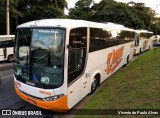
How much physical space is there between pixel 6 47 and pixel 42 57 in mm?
11644

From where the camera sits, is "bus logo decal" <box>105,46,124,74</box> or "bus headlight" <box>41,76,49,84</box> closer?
"bus headlight" <box>41,76,49,84</box>

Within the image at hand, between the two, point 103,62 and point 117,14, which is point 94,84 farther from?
point 117,14

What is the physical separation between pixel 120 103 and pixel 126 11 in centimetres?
3026

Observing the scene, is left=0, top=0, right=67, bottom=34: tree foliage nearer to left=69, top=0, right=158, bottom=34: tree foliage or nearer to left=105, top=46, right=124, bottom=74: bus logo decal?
left=69, top=0, right=158, bottom=34: tree foliage

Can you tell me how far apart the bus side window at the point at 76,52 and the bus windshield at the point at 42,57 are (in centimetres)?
35

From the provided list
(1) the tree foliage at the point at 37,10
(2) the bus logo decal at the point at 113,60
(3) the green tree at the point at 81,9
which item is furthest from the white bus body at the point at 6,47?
(3) the green tree at the point at 81,9

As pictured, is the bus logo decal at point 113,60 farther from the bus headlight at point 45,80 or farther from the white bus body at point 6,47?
the white bus body at point 6,47

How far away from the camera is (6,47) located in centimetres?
1666

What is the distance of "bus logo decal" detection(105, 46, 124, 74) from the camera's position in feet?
33.9

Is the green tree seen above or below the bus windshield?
above

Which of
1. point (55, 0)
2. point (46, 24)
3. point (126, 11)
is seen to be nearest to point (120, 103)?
point (46, 24)

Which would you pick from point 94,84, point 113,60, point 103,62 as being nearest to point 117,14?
point 113,60

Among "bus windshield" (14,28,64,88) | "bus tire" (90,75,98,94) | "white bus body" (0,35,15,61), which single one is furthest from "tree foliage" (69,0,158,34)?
"bus windshield" (14,28,64,88)

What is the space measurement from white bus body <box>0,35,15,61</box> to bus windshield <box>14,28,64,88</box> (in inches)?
414
